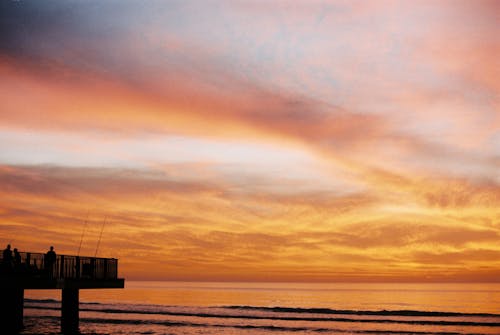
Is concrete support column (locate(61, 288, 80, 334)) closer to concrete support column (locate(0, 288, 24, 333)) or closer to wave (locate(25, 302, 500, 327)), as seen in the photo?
concrete support column (locate(0, 288, 24, 333))

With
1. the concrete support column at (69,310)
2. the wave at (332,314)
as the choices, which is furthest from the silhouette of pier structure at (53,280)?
the wave at (332,314)

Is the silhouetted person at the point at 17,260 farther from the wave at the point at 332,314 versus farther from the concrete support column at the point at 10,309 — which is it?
the wave at the point at 332,314

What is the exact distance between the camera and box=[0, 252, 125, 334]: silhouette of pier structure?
3497 cm

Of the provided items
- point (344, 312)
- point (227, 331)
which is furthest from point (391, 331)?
point (344, 312)

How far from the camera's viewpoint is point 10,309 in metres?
37.9

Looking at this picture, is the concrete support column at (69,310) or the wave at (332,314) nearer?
the concrete support column at (69,310)

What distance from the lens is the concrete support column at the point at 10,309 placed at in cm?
3759

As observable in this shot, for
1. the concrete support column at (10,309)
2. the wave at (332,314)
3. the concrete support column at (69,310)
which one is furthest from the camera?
the wave at (332,314)

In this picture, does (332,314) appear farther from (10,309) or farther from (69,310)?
(10,309)

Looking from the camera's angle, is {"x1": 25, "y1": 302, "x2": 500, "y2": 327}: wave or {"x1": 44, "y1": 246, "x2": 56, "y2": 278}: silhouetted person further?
{"x1": 25, "y1": 302, "x2": 500, "y2": 327}: wave

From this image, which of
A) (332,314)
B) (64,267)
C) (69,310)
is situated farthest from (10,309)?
(332,314)

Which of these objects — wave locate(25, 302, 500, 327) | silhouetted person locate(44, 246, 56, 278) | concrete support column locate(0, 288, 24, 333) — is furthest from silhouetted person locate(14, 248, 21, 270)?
wave locate(25, 302, 500, 327)

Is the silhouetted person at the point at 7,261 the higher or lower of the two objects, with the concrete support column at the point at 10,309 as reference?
higher

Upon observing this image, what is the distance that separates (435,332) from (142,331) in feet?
86.8
